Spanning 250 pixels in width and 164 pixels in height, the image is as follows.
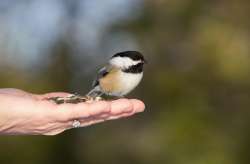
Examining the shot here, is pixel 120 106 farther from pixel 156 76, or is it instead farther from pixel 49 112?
pixel 156 76

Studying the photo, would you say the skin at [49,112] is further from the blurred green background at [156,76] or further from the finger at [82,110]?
the blurred green background at [156,76]

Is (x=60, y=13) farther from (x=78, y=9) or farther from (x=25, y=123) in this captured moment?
(x=25, y=123)

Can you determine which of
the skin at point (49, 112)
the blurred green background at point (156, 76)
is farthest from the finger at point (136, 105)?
the blurred green background at point (156, 76)

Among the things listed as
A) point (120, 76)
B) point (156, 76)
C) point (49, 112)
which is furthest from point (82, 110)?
point (156, 76)

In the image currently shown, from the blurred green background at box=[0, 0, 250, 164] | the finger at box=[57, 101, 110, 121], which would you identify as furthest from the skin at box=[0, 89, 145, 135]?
the blurred green background at box=[0, 0, 250, 164]

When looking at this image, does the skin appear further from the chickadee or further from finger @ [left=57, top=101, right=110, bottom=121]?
the chickadee

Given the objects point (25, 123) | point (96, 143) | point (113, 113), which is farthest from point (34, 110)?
point (96, 143)

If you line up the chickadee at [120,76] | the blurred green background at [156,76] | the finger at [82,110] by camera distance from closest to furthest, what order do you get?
the finger at [82,110]
the chickadee at [120,76]
the blurred green background at [156,76]
